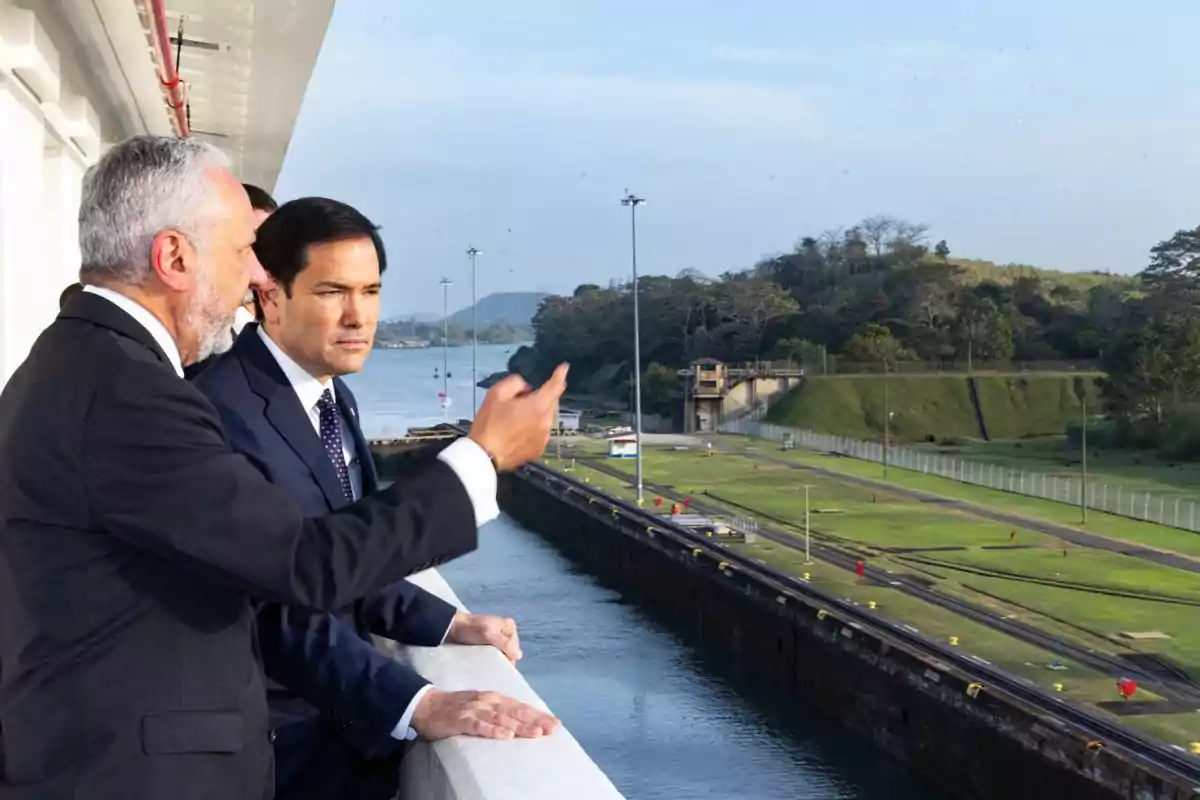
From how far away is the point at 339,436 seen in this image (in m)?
1.72

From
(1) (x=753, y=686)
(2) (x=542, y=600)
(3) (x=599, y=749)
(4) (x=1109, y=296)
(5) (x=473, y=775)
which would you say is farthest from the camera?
(4) (x=1109, y=296)

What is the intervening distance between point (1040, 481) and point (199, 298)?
101 ft

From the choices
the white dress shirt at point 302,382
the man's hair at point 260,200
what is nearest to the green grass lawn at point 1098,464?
the man's hair at point 260,200

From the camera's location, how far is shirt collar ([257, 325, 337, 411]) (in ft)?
5.25

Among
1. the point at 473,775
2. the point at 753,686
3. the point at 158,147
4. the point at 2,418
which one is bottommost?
the point at 753,686

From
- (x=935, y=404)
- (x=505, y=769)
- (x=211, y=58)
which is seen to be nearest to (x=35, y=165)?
(x=211, y=58)

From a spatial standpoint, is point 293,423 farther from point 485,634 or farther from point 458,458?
point 485,634

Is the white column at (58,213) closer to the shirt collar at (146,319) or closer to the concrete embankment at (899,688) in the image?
the shirt collar at (146,319)

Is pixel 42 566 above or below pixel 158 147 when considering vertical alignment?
below

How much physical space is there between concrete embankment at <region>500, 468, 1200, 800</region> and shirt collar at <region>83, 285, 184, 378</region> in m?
7.40

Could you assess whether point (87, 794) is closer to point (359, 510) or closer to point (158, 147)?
point (359, 510)

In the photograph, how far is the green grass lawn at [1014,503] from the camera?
69.8 ft

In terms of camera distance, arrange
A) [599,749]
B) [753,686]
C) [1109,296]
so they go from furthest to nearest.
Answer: [1109,296] → [753,686] → [599,749]

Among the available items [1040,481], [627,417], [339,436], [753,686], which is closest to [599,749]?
[753,686]
